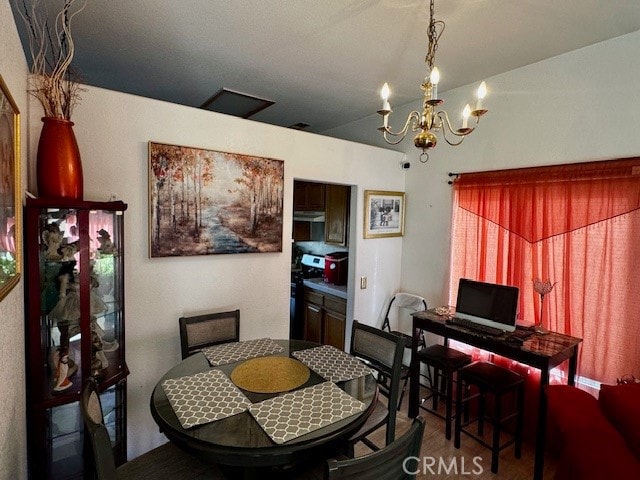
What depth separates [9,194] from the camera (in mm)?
1134

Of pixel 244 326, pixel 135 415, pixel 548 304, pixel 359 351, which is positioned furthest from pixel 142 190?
pixel 548 304

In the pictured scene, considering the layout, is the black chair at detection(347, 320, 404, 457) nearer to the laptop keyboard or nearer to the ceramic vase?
the laptop keyboard

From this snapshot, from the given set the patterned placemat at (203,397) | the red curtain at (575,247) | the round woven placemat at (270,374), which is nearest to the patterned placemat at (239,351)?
the round woven placemat at (270,374)

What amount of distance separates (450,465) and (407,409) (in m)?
0.67

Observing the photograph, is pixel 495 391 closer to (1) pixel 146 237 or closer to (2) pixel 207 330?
(2) pixel 207 330

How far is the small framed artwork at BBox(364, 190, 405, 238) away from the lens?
3.24m

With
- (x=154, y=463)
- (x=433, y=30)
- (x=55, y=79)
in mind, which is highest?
(x=433, y=30)

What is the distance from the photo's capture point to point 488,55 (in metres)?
2.37

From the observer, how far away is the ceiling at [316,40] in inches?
73.4

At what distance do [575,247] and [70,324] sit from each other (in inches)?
122

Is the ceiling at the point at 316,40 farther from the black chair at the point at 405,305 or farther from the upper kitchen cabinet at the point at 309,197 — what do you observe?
the black chair at the point at 405,305

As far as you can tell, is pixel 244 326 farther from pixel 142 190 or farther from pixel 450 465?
pixel 450 465

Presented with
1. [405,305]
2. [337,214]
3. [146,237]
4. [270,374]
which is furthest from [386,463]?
[337,214]

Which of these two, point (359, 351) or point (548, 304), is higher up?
point (548, 304)
